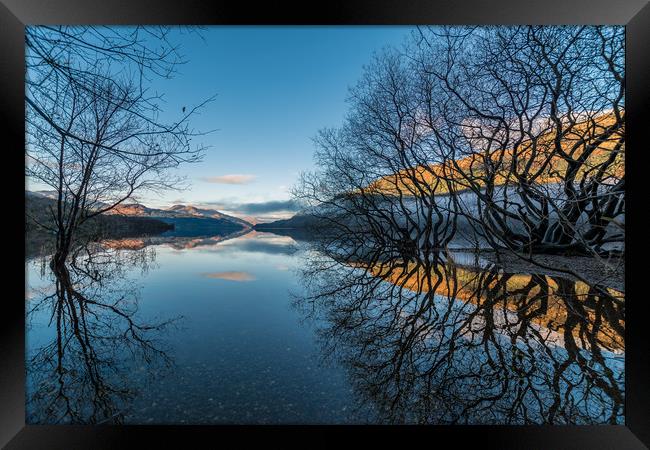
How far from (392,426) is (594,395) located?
199 centimetres

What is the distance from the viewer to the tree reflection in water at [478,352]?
207 centimetres

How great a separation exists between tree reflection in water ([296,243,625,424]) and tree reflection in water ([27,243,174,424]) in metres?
2.10

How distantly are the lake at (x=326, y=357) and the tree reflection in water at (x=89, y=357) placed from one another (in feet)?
0.05

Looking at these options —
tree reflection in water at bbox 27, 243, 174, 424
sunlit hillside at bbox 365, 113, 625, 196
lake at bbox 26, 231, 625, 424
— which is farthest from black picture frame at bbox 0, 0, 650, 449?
sunlit hillside at bbox 365, 113, 625, 196

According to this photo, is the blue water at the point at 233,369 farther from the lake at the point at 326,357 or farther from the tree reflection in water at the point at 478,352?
the tree reflection in water at the point at 478,352

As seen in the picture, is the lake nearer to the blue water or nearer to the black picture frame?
the blue water

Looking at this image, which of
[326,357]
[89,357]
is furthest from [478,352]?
[89,357]

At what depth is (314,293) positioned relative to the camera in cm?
582
